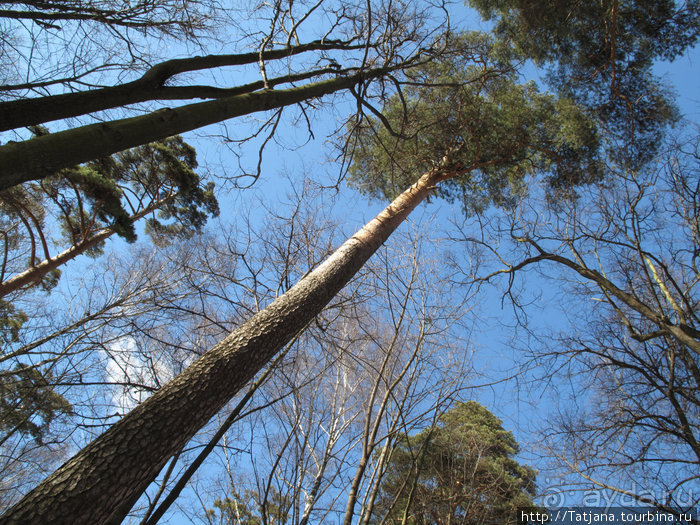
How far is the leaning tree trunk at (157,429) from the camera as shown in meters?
1.58

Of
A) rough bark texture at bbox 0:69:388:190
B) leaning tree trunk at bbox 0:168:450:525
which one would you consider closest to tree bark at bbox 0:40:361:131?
rough bark texture at bbox 0:69:388:190

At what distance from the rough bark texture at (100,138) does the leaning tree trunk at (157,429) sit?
4.99 feet

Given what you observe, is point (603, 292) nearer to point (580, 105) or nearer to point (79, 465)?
point (580, 105)

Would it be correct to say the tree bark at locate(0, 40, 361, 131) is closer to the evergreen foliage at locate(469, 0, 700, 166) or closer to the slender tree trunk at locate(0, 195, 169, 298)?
the slender tree trunk at locate(0, 195, 169, 298)

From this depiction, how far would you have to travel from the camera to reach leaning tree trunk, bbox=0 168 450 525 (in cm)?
158

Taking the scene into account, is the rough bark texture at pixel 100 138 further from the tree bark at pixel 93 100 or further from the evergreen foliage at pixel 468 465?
the evergreen foliage at pixel 468 465

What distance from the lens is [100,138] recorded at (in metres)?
2.11

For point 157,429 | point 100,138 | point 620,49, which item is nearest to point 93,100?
point 100,138

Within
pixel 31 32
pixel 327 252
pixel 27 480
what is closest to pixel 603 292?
pixel 327 252

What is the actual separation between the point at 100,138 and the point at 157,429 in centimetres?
183

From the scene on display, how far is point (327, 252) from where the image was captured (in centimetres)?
506

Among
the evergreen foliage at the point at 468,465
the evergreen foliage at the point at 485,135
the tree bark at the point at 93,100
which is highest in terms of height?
the evergreen foliage at the point at 485,135

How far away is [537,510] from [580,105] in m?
8.13

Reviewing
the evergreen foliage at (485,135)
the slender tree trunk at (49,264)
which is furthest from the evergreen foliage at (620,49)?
the slender tree trunk at (49,264)
